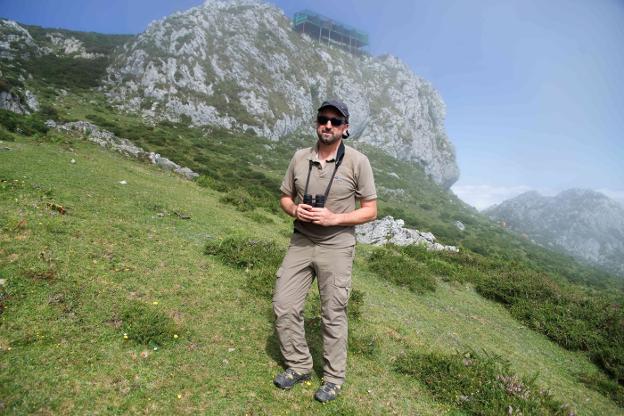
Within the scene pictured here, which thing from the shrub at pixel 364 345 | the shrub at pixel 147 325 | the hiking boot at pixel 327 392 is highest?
the shrub at pixel 147 325

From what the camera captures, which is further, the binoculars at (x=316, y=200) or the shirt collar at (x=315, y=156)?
the shirt collar at (x=315, y=156)

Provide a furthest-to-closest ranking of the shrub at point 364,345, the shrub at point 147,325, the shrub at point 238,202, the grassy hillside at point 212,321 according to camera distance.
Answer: the shrub at point 238,202
the shrub at point 364,345
the shrub at point 147,325
the grassy hillside at point 212,321

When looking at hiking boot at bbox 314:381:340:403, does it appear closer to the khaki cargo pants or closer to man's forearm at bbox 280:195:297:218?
the khaki cargo pants

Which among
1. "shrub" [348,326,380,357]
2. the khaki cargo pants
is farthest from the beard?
"shrub" [348,326,380,357]

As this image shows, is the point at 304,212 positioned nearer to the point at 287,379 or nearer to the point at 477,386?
the point at 287,379

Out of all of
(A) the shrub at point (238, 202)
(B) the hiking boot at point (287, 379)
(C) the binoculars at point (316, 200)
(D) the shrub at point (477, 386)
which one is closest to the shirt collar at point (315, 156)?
(C) the binoculars at point (316, 200)

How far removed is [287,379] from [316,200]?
2.74m

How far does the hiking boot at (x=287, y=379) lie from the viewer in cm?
500

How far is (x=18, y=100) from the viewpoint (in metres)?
28.4

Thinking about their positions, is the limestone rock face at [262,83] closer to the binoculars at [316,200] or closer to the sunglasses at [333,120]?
the sunglasses at [333,120]

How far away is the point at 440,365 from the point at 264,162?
166 feet

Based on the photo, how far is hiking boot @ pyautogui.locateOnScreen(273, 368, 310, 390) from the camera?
5.00m

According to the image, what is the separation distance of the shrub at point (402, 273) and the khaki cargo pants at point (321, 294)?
8.24 metres

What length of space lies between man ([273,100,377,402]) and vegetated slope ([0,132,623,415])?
32.0 inches
